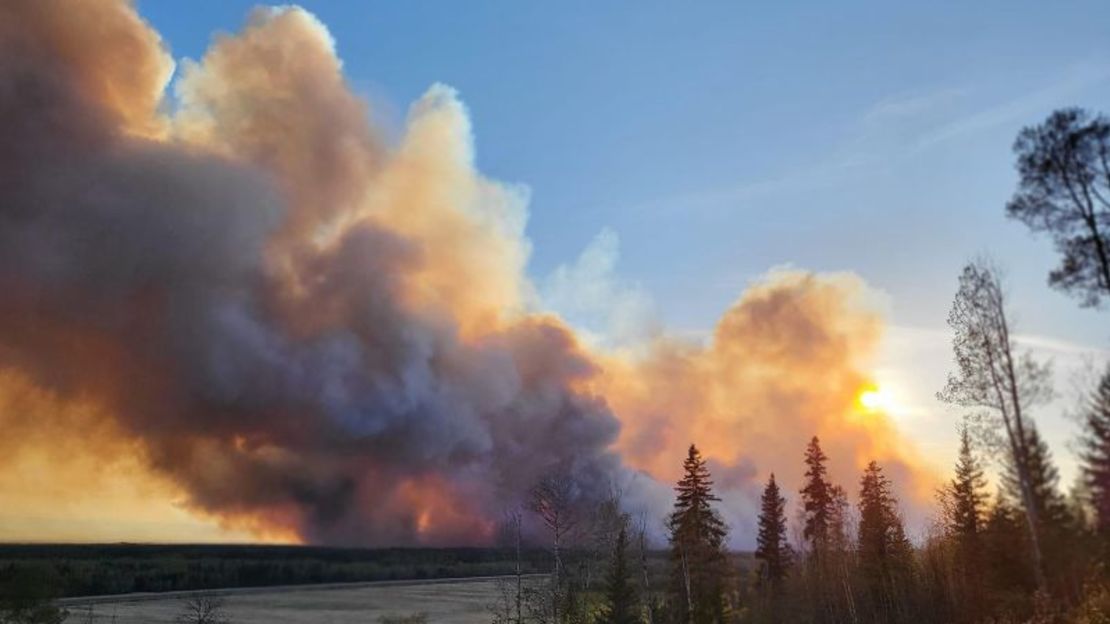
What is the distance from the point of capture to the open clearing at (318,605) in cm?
9556

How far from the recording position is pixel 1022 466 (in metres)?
24.3

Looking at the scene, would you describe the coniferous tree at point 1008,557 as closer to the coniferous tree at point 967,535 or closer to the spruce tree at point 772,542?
the coniferous tree at point 967,535

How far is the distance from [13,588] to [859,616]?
65022 mm

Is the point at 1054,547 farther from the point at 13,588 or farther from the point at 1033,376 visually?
the point at 13,588

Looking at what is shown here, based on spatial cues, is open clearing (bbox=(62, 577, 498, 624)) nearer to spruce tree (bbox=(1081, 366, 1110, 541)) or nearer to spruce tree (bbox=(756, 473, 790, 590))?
spruce tree (bbox=(756, 473, 790, 590))

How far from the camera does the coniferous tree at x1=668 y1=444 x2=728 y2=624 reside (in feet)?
193

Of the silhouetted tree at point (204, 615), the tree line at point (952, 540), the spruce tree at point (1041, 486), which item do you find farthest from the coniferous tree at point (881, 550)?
the silhouetted tree at point (204, 615)

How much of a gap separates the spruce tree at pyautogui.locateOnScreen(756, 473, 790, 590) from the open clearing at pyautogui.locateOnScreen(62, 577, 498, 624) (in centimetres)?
3566

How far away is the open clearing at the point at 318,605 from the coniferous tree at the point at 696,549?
133 feet

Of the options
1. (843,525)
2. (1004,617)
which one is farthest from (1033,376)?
(843,525)

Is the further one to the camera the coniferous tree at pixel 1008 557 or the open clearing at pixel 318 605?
the open clearing at pixel 318 605

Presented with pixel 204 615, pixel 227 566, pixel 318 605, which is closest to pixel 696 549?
pixel 204 615

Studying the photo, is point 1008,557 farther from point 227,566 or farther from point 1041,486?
point 227,566

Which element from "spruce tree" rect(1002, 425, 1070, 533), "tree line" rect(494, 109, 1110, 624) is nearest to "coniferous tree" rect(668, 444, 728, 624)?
"tree line" rect(494, 109, 1110, 624)
